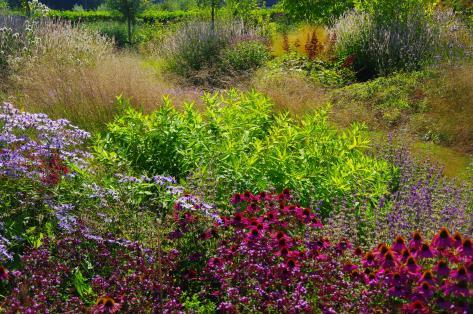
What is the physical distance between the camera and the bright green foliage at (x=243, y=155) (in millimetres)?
4773

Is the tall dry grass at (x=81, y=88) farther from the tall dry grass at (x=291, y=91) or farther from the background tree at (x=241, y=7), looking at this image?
the background tree at (x=241, y=7)

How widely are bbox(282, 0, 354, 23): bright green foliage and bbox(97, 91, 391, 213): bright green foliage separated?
11392 millimetres

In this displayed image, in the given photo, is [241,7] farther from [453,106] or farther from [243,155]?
[243,155]

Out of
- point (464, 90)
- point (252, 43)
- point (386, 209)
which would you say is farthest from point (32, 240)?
point (252, 43)

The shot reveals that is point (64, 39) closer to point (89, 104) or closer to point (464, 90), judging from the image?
point (89, 104)

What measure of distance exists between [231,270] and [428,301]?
1189 mm

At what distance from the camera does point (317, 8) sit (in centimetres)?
1659

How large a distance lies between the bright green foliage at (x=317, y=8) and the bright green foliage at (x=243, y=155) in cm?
1139

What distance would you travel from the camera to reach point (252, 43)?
1332 centimetres

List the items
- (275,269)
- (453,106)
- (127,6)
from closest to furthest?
(275,269)
(453,106)
(127,6)

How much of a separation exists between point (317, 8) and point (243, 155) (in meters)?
12.6

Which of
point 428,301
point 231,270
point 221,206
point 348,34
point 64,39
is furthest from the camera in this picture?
point 348,34

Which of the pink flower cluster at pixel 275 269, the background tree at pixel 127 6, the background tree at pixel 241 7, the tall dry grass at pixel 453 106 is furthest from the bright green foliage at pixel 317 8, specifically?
the pink flower cluster at pixel 275 269

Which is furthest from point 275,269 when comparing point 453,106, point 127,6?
point 127,6
